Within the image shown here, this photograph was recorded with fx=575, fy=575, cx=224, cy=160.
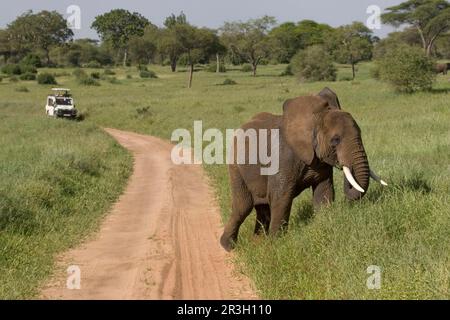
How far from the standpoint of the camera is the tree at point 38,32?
87.4 metres

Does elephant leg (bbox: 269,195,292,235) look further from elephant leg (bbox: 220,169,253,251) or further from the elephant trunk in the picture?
the elephant trunk

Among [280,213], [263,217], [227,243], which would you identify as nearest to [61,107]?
[227,243]

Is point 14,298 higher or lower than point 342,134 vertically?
lower

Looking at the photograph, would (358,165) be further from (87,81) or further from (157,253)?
(87,81)

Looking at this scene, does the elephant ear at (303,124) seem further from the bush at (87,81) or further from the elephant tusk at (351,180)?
→ the bush at (87,81)

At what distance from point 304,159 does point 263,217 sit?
4.90 ft

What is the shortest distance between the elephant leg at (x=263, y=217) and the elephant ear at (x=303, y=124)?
4.07ft

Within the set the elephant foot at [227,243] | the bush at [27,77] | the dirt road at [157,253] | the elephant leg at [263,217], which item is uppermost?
the bush at [27,77]

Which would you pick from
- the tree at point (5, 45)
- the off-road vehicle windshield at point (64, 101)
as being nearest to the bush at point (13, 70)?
the tree at point (5, 45)

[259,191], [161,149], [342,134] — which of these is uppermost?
[342,134]
